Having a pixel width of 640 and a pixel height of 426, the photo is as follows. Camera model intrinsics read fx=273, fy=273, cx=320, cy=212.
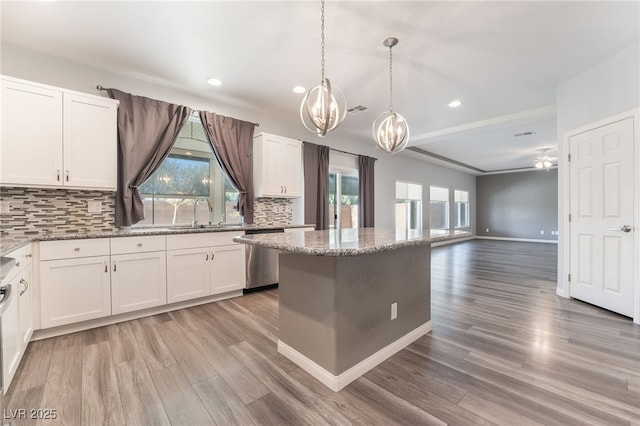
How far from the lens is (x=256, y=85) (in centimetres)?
Answer: 345

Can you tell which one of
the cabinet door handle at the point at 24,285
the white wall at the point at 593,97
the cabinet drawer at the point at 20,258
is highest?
the white wall at the point at 593,97

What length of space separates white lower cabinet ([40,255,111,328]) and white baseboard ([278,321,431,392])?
6.02 ft

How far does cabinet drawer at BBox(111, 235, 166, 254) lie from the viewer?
8.79ft

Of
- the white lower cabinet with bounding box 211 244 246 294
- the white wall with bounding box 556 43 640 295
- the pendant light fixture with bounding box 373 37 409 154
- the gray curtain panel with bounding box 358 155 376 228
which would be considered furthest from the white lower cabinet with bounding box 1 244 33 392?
the white wall with bounding box 556 43 640 295

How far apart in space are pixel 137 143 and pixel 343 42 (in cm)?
247

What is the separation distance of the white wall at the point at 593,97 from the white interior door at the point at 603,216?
13cm

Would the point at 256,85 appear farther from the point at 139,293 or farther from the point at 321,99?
the point at 139,293

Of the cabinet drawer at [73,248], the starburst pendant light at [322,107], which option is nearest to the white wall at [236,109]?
the cabinet drawer at [73,248]

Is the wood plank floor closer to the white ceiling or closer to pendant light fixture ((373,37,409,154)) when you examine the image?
pendant light fixture ((373,37,409,154))

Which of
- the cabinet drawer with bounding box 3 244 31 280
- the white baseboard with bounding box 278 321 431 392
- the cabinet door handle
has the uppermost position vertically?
the cabinet drawer with bounding box 3 244 31 280

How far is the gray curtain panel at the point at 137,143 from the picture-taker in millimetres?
2986

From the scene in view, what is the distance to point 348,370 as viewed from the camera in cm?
180

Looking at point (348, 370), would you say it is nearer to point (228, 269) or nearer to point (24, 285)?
point (228, 269)

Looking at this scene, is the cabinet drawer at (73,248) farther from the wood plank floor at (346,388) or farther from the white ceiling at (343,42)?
the white ceiling at (343,42)
